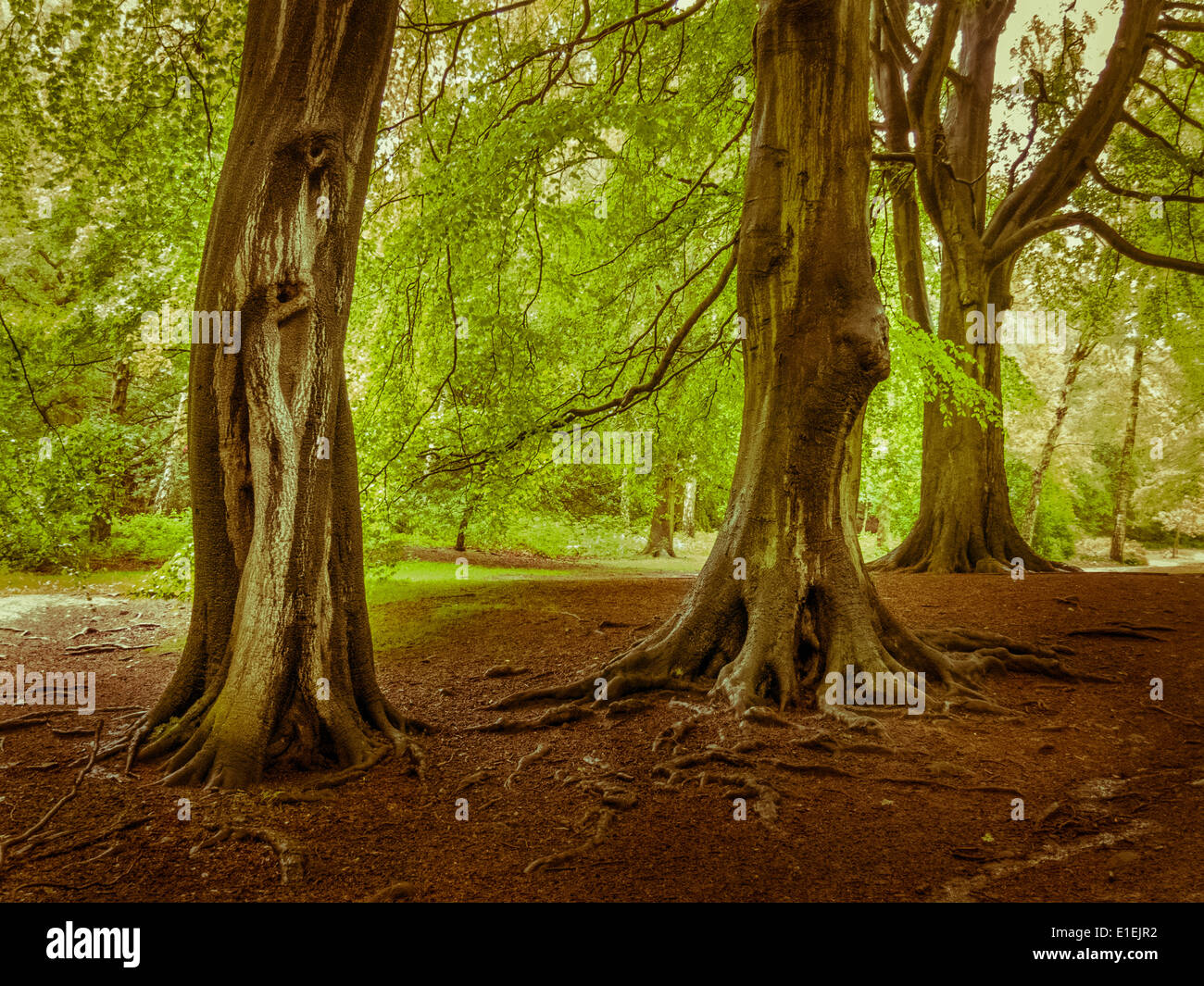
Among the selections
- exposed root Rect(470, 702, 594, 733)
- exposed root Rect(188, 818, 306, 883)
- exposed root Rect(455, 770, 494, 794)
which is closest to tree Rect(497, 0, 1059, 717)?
exposed root Rect(470, 702, 594, 733)

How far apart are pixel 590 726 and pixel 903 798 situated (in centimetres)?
228

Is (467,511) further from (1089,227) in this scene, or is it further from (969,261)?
(1089,227)

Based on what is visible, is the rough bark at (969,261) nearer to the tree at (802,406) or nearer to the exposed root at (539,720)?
the tree at (802,406)

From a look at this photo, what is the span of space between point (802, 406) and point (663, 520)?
15.4 m

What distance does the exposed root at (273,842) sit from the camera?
3340 millimetres

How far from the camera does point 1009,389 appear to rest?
15578 millimetres

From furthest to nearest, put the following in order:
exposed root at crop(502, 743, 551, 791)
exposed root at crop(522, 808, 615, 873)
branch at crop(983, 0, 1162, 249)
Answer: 1. branch at crop(983, 0, 1162, 249)
2. exposed root at crop(502, 743, 551, 791)
3. exposed root at crop(522, 808, 615, 873)

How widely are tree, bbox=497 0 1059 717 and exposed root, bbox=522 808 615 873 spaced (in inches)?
78.8

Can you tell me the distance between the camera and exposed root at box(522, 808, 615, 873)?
11.7 ft

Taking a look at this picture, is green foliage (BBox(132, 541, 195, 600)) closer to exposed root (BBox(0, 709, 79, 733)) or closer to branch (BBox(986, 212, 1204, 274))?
exposed root (BBox(0, 709, 79, 733))

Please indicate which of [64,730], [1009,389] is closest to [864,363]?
[64,730]

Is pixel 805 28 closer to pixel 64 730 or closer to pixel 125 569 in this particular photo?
pixel 64 730

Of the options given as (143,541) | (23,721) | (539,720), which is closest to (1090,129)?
(539,720)

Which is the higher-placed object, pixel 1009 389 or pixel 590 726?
pixel 1009 389
